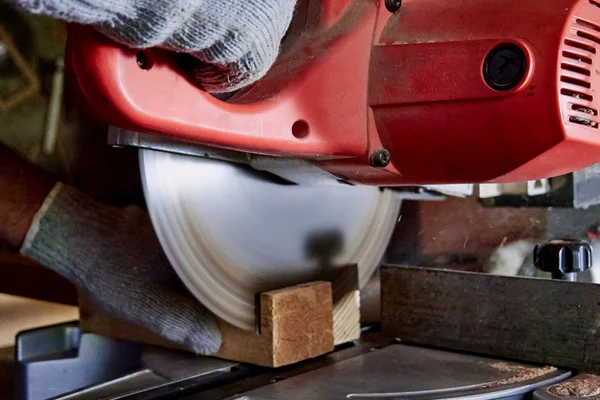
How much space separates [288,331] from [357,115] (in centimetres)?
36

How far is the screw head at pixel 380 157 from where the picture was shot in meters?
0.87

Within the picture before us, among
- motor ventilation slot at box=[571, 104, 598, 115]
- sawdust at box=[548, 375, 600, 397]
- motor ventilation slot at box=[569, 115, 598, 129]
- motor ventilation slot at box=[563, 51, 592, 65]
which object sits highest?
motor ventilation slot at box=[563, 51, 592, 65]

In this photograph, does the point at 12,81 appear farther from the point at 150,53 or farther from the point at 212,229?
the point at 150,53

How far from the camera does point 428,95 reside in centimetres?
81

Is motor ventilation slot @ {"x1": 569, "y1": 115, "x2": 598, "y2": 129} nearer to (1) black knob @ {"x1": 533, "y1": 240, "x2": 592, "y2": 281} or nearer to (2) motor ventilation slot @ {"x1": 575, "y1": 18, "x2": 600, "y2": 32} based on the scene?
(2) motor ventilation slot @ {"x1": 575, "y1": 18, "x2": 600, "y2": 32}

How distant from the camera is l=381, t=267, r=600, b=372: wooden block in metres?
0.91

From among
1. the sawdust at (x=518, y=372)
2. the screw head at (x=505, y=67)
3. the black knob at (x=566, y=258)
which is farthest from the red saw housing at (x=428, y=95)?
the sawdust at (x=518, y=372)

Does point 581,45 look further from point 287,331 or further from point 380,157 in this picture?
point 287,331

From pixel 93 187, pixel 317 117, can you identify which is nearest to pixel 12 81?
pixel 93 187

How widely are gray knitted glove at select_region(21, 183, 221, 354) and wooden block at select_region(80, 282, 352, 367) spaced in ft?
0.16

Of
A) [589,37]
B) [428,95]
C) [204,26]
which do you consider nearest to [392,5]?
[428,95]

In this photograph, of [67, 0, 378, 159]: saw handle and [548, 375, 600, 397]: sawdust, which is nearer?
[67, 0, 378, 159]: saw handle

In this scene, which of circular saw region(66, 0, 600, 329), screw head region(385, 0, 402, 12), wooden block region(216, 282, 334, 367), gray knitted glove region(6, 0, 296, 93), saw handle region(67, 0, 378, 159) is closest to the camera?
gray knitted glove region(6, 0, 296, 93)

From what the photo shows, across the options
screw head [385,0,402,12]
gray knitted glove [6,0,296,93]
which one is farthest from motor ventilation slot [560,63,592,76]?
gray knitted glove [6,0,296,93]
